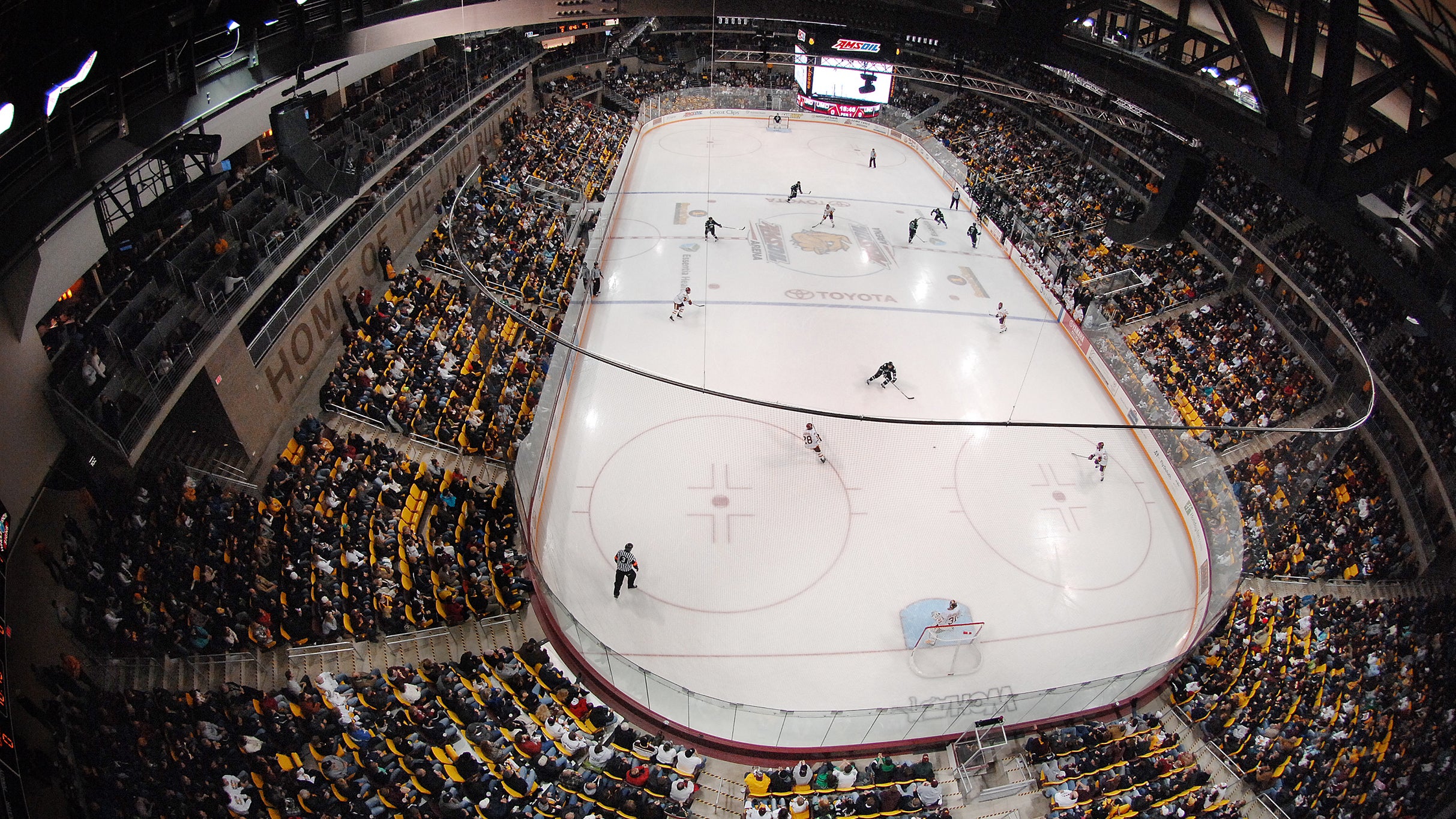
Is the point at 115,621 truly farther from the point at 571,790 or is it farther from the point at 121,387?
the point at 571,790

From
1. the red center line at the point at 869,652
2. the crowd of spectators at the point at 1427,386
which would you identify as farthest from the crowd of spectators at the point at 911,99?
the red center line at the point at 869,652

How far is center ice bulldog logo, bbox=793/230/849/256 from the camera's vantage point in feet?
85.1

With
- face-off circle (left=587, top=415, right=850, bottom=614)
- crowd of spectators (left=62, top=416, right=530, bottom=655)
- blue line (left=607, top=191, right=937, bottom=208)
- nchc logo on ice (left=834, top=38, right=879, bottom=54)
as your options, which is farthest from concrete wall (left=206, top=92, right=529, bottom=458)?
nchc logo on ice (left=834, top=38, right=879, bottom=54)

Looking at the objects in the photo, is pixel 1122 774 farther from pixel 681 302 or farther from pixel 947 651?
pixel 681 302

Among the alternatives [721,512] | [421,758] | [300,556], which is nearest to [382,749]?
[421,758]

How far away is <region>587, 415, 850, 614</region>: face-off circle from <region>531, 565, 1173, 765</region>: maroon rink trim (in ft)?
6.11

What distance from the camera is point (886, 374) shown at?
18.4 m

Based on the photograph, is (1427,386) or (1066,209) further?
(1066,209)

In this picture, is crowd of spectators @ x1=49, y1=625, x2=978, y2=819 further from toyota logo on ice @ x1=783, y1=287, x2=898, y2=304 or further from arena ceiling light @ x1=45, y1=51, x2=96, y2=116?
toyota logo on ice @ x1=783, y1=287, x2=898, y2=304

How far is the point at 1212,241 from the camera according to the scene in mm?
24922

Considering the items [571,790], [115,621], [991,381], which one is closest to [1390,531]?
[991,381]

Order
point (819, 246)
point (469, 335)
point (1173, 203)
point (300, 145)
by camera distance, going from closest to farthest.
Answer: point (1173, 203) < point (300, 145) < point (469, 335) < point (819, 246)

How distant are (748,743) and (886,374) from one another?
1027cm

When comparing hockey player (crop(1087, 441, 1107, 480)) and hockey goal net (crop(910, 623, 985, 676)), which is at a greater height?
hockey player (crop(1087, 441, 1107, 480))
